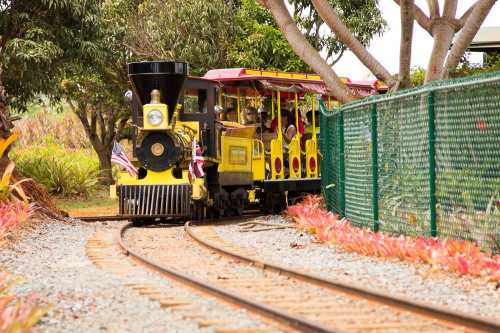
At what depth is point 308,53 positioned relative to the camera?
1877cm

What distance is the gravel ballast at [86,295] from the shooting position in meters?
7.64

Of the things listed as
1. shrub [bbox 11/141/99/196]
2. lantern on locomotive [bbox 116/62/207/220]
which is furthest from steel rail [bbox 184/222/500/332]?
shrub [bbox 11/141/99/196]

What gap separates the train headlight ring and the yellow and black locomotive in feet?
0.06

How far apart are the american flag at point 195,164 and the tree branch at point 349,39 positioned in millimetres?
3238

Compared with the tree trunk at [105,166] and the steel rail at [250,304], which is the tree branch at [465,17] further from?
the tree trunk at [105,166]

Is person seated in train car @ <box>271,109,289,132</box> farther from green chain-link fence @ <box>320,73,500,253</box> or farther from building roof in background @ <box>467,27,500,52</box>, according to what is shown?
building roof in background @ <box>467,27,500,52</box>

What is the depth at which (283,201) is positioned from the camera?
22922mm

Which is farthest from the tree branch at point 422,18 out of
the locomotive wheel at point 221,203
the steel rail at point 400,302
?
the steel rail at point 400,302

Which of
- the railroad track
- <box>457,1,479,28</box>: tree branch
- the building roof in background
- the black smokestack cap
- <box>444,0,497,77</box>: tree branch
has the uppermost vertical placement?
the building roof in background

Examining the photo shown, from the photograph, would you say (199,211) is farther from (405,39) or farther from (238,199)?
(405,39)

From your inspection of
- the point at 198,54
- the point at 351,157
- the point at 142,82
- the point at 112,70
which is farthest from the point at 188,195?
the point at 112,70

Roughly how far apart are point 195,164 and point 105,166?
20.4 meters

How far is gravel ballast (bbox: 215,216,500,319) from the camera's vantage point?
28.6 ft

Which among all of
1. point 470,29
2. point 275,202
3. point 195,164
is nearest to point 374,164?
point 470,29
